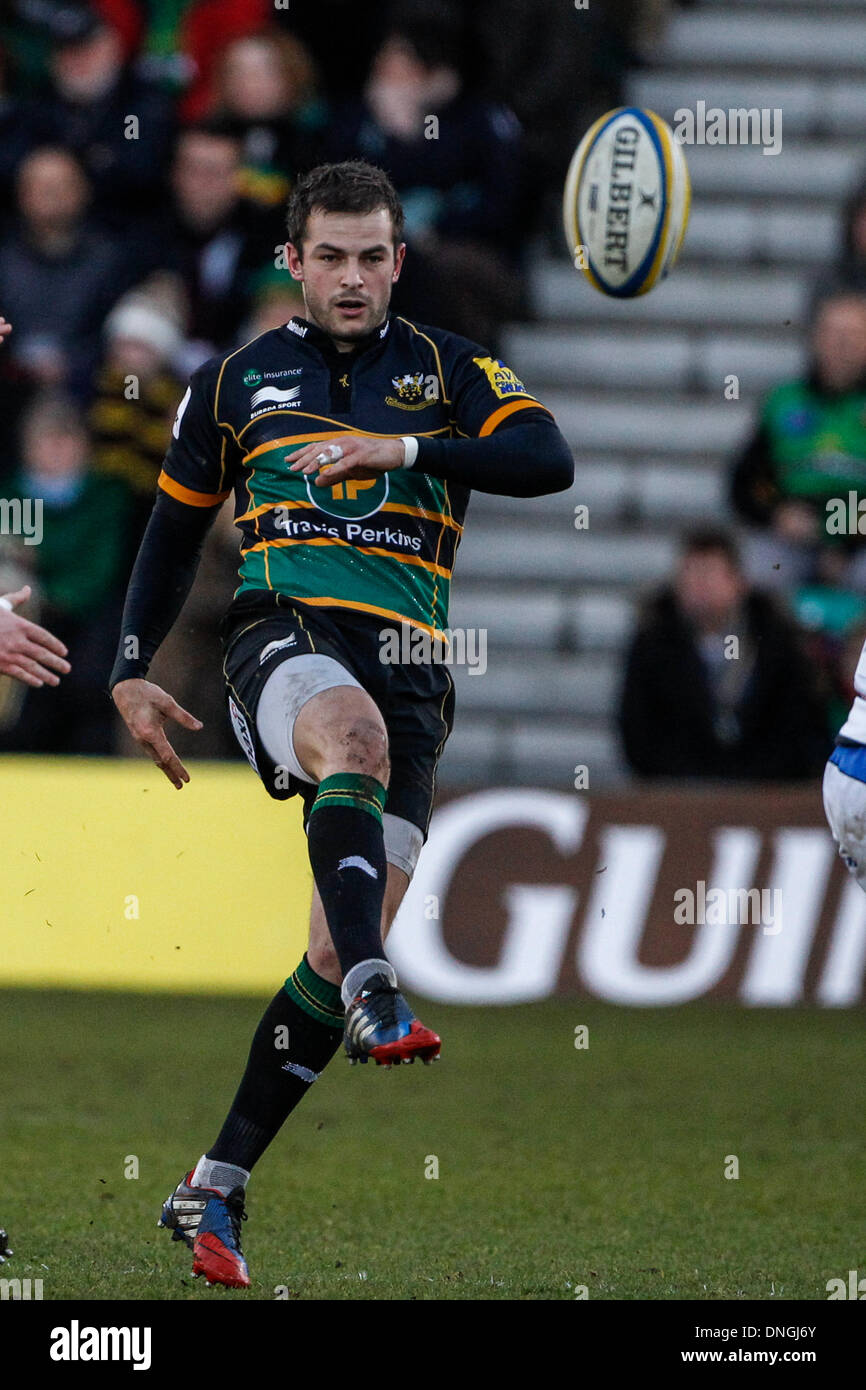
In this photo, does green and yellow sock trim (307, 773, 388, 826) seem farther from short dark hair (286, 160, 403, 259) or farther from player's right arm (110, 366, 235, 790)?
short dark hair (286, 160, 403, 259)

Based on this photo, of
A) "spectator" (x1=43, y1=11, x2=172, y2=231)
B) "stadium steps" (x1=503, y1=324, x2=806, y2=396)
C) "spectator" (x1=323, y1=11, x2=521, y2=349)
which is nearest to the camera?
"spectator" (x1=323, y1=11, x2=521, y2=349)

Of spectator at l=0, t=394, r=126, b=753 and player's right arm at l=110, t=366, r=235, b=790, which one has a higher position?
spectator at l=0, t=394, r=126, b=753

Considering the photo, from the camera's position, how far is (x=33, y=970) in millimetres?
11453

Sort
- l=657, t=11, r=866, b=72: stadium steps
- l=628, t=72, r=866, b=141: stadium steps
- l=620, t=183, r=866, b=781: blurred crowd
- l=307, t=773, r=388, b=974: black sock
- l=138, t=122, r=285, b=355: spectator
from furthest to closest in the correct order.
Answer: l=657, t=11, r=866, b=72: stadium steps, l=628, t=72, r=866, b=141: stadium steps, l=138, t=122, r=285, b=355: spectator, l=620, t=183, r=866, b=781: blurred crowd, l=307, t=773, r=388, b=974: black sock

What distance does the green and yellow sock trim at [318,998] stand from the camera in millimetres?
5930

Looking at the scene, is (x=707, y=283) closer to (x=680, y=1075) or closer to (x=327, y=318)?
(x=680, y=1075)

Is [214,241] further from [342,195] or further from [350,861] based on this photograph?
[350,861]

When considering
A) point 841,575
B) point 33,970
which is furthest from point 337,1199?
point 841,575

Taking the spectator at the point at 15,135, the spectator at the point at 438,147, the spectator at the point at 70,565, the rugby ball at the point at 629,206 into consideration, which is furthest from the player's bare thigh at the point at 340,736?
the spectator at the point at 15,135

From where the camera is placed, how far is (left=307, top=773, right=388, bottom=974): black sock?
17.6ft

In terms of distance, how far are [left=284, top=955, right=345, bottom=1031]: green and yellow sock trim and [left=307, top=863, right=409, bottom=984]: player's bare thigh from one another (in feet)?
0.07

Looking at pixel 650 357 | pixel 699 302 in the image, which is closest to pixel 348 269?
pixel 650 357

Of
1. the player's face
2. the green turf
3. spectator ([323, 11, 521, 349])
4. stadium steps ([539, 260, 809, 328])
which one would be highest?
spectator ([323, 11, 521, 349])

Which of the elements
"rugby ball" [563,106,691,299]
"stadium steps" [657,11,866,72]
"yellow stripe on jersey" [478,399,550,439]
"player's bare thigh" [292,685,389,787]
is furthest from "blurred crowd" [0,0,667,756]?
"player's bare thigh" [292,685,389,787]
